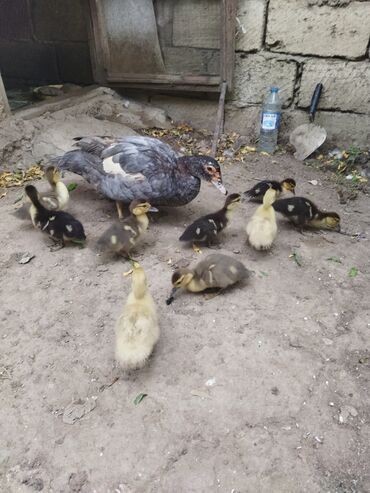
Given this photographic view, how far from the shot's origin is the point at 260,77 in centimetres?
541

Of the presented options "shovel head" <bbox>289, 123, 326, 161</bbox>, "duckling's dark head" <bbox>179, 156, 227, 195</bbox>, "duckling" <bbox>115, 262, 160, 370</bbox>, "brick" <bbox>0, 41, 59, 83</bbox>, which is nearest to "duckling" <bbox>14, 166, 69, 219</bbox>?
"duckling's dark head" <bbox>179, 156, 227, 195</bbox>

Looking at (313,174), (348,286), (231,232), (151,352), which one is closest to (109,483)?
(151,352)

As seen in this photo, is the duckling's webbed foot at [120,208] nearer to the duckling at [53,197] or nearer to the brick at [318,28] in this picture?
the duckling at [53,197]

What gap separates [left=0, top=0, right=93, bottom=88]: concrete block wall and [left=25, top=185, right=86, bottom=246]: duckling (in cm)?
448

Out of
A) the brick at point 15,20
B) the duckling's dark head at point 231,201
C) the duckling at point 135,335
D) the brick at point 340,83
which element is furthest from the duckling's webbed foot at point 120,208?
the brick at point 15,20

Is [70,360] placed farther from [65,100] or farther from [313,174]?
[65,100]

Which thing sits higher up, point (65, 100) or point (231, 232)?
point (65, 100)

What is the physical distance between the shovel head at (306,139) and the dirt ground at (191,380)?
208cm

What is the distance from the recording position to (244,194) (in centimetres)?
432

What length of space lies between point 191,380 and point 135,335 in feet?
1.39

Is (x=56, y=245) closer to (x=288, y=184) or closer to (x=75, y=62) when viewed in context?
(x=288, y=184)

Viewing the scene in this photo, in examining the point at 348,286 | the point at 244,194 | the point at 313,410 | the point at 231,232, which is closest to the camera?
the point at 313,410

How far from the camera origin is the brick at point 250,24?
504 centimetres

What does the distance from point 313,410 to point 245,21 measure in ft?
15.4
